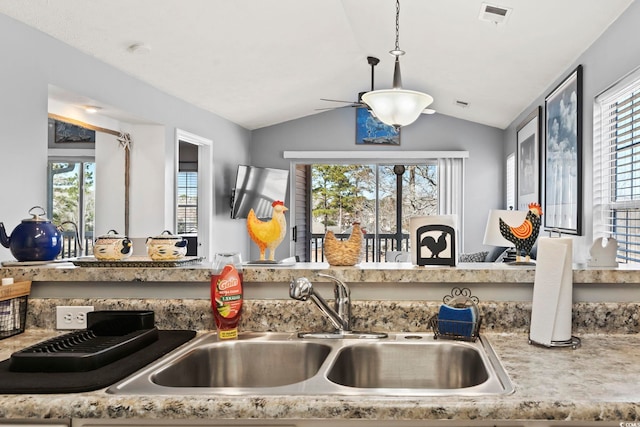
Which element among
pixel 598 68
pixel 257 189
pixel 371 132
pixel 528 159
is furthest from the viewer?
pixel 371 132

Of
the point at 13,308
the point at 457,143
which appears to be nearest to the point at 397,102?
the point at 13,308

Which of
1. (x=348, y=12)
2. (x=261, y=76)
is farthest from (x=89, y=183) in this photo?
(x=348, y=12)

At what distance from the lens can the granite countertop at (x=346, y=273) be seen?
152cm

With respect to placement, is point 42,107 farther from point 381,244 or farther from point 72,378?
point 381,244

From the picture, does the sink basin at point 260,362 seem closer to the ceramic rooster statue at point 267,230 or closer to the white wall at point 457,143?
the ceramic rooster statue at point 267,230

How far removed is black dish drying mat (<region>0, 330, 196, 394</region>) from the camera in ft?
3.49

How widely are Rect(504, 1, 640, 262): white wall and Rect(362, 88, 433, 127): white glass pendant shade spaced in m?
1.08

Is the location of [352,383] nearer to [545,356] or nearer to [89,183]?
[545,356]

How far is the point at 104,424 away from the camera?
103 centimetres

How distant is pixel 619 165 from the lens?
3107mm

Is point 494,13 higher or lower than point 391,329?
higher

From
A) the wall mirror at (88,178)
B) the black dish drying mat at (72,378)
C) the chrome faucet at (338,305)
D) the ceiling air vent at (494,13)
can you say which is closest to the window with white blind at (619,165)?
the ceiling air vent at (494,13)

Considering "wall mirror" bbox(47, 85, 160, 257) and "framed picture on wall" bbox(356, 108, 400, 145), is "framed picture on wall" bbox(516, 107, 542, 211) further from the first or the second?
"wall mirror" bbox(47, 85, 160, 257)

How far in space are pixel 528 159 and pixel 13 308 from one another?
4.96 m
